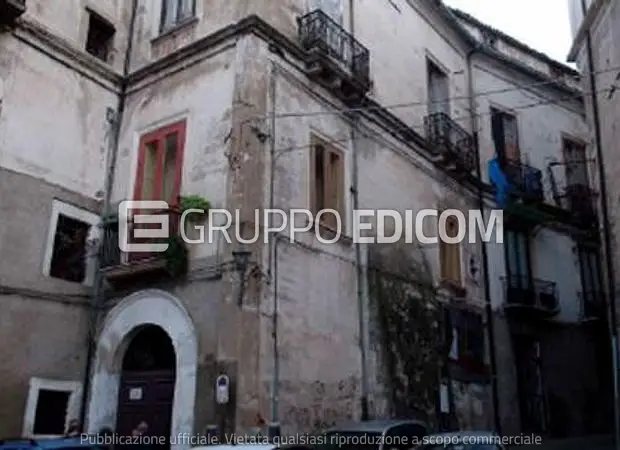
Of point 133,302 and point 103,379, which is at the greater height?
point 133,302

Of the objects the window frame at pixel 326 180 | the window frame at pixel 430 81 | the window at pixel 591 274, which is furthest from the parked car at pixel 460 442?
the window at pixel 591 274

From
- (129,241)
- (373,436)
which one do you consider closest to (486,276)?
(373,436)

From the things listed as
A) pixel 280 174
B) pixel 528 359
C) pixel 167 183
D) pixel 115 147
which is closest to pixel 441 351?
pixel 528 359

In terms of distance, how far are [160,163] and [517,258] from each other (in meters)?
12.0

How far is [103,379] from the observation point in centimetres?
1317

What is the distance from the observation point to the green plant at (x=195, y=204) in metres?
12.5

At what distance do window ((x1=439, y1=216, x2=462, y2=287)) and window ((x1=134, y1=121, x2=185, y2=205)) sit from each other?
25.1 ft

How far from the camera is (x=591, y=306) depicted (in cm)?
2198

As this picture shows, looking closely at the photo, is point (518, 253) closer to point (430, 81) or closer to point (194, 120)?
point (430, 81)

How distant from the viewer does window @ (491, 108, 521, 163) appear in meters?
22.0

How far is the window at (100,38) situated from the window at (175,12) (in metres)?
1.21

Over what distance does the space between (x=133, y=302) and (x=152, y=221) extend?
1551 mm

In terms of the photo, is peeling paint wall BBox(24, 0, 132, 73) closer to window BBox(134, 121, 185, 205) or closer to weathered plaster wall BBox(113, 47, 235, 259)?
weathered plaster wall BBox(113, 47, 235, 259)

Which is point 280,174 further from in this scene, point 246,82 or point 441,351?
point 441,351
